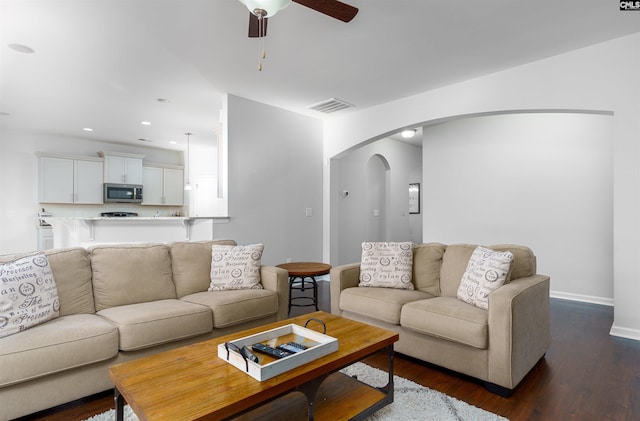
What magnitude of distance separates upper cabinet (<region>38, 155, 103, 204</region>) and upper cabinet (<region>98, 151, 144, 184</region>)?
0.14 meters

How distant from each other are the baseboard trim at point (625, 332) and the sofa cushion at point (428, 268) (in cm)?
173

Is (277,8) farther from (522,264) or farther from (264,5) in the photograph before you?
(522,264)

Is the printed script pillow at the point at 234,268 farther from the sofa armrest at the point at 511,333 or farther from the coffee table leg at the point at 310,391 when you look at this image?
Answer: the sofa armrest at the point at 511,333

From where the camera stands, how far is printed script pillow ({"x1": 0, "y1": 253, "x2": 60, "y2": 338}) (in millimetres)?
1928

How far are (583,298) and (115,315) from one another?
5.13 m

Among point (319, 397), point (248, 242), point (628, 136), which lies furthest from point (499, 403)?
point (248, 242)

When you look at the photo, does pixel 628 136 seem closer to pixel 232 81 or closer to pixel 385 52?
pixel 385 52

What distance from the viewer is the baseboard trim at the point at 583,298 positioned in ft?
13.7

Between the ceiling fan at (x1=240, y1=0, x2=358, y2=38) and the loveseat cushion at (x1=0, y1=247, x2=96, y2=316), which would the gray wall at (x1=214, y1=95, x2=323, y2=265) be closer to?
the loveseat cushion at (x1=0, y1=247, x2=96, y2=316)

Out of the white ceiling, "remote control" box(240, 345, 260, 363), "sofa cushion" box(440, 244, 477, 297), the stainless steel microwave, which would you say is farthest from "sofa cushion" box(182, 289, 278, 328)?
the stainless steel microwave

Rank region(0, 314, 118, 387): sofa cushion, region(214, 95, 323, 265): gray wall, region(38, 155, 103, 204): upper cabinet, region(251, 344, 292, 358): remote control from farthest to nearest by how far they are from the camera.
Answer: region(38, 155, 103, 204): upper cabinet, region(214, 95, 323, 265): gray wall, region(0, 314, 118, 387): sofa cushion, region(251, 344, 292, 358): remote control

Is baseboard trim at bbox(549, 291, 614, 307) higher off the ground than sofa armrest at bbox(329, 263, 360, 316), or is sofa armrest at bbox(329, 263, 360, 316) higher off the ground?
sofa armrest at bbox(329, 263, 360, 316)

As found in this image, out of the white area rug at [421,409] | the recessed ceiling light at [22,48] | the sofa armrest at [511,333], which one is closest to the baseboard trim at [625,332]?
the sofa armrest at [511,333]

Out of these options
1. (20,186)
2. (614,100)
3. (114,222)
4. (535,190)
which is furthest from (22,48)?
(535,190)
